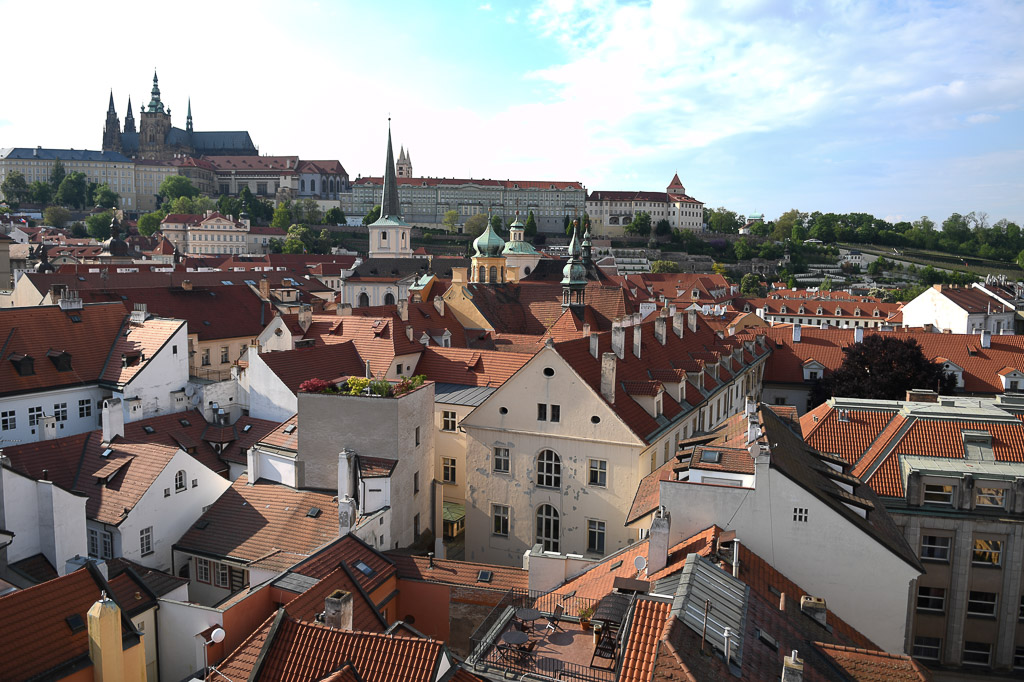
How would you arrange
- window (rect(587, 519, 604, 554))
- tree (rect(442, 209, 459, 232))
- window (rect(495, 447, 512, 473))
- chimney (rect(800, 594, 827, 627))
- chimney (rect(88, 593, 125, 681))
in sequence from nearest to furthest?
chimney (rect(88, 593, 125, 681)), chimney (rect(800, 594, 827, 627)), window (rect(587, 519, 604, 554)), window (rect(495, 447, 512, 473)), tree (rect(442, 209, 459, 232))

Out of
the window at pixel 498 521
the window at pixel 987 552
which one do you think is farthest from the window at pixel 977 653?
the window at pixel 498 521

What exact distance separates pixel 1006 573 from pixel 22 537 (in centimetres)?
2741

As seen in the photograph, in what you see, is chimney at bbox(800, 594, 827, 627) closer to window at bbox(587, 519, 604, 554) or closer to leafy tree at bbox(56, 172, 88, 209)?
window at bbox(587, 519, 604, 554)

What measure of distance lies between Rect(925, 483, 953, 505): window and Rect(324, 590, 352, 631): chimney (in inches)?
657

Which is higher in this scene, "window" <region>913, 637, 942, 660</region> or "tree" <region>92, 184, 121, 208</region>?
"tree" <region>92, 184, 121, 208</region>

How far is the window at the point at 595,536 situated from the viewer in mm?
27781

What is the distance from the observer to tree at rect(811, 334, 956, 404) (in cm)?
4166

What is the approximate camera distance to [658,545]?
17.8 m

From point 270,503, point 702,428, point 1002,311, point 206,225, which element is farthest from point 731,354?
point 206,225

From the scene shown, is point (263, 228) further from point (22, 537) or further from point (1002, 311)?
point (22, 537)

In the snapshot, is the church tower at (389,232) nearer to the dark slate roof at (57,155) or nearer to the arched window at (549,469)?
the arched window at (549,469)

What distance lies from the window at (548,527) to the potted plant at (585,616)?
1243 cm

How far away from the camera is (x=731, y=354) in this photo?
42500 millimetres

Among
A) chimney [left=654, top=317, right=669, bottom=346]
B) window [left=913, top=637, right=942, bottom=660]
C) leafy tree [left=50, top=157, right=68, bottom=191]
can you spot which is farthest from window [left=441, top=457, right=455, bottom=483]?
leafy tree [left=50, top=157, right=68, bottom=191]
